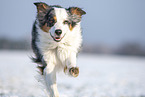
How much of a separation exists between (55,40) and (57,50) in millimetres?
332

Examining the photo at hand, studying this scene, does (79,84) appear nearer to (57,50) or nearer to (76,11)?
(57,50)

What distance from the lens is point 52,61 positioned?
383 cm

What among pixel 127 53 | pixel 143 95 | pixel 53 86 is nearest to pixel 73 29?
pixel 53 86

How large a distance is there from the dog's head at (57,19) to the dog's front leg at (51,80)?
615 millimetres

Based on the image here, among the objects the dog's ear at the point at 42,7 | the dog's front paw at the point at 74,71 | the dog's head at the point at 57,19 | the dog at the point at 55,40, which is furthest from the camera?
the dog's ear at the point at 42,7

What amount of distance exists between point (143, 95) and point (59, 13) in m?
4.21

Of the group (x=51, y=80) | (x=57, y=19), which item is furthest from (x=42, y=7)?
(x=51, y=80)

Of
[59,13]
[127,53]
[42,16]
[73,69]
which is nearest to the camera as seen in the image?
[73,69]

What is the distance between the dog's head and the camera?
3511 millimetres

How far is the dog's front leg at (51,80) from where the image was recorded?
3686 millimetres

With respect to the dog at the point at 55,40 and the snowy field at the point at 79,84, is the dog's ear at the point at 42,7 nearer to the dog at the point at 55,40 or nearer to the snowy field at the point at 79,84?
the dog at the point at 55,40

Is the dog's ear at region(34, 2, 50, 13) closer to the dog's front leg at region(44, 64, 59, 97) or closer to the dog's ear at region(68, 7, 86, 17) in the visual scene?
the dog's ear at region(68, 7, 86, 17)

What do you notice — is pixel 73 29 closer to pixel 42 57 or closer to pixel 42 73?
pixel 42 57

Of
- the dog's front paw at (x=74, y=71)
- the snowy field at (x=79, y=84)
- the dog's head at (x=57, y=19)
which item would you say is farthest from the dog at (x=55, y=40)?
the snowy field at (x=79, y=84)
